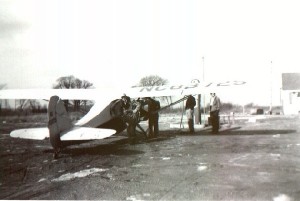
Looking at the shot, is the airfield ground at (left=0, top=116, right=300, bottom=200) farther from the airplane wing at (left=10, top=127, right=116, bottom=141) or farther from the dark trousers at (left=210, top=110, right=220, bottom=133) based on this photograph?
the dark trousers at (left=210, top=110, right=220, bottom=133)

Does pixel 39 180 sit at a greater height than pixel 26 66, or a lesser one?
lesser

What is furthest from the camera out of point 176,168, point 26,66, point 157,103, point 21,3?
point 157,103

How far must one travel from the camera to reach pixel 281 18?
18.6 ft

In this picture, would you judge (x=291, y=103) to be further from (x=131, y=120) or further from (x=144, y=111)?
(x=131, y=120)

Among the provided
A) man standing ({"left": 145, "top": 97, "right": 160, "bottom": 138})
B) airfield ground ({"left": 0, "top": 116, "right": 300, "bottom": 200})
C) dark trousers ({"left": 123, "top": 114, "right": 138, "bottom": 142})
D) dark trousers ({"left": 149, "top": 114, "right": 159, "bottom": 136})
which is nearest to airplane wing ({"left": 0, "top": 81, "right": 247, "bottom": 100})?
man standing ({"left": 145, "top": 97, "right": 160, "bottom": 138})

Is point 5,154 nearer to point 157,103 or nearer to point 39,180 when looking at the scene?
point 39,180

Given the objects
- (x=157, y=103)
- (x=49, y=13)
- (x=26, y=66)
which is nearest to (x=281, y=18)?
(x=49, y=13)

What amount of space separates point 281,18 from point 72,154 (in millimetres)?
5083

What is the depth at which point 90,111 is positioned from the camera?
30.0ft

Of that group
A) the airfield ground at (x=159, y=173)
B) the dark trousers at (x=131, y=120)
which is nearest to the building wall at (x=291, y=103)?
the airfield ground at (x=159, y=173)

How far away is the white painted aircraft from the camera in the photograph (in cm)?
726

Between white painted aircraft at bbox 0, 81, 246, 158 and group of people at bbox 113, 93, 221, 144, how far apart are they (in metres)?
0.21

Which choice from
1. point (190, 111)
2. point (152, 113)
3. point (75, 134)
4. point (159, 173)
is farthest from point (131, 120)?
point (159, 173)

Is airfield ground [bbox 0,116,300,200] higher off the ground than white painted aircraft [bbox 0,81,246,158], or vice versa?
white painted aircraft [bbox 0,81,246,158]
